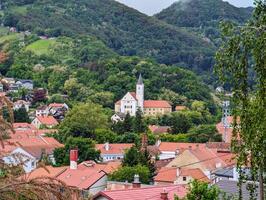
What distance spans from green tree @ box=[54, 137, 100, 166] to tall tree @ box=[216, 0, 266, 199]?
37497mm

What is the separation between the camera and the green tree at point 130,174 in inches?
1374

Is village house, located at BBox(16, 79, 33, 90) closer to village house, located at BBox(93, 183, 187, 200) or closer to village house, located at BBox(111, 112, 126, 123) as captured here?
village house, located at BBox(111, 112, 126, 123)

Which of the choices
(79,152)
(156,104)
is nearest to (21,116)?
(156,104)

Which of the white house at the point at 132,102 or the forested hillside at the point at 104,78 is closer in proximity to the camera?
the white house at the point at 132,102

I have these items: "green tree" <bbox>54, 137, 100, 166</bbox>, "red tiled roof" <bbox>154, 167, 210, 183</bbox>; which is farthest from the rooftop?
"red tiled roof" <bbox>154, 167, 210, 183</bbox>

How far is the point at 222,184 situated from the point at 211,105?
6754cm

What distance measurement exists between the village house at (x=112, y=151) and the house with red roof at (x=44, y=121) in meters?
21.2

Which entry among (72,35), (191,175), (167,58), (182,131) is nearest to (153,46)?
(167,58)

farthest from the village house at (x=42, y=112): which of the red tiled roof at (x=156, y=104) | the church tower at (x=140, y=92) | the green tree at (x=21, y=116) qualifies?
the red tiled roof at (x=156, y=104)

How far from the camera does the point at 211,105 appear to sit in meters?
89.6

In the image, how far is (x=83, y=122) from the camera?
2400 inches

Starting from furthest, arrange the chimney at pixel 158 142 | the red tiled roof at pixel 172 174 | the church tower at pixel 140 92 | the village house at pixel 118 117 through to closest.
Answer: the church tower at pixel 140 92
the village house at pixel 118 117
the chimney at pixel 158 142
the red tiled roof at pixel 172 174

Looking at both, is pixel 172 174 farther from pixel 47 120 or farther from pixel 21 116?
pixel 47 120

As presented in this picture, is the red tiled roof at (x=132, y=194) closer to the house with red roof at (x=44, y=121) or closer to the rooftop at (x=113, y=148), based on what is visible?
the rooftop at (x=113, y=148)
